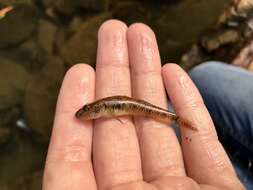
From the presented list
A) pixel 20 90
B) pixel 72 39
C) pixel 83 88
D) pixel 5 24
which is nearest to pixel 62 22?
pixel 72 39

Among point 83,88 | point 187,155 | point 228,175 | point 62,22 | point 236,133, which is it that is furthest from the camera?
point 62,22

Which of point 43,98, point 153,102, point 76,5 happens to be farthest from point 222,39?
point 153,102

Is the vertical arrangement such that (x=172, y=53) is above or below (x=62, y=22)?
below

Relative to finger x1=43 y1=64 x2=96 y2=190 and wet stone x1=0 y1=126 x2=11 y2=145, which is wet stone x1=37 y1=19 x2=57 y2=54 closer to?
wet stone x1=0 y1=126 x2=11 y2=145

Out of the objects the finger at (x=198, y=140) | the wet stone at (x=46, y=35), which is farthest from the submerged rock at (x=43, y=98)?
the finger at (x=198, y=140)

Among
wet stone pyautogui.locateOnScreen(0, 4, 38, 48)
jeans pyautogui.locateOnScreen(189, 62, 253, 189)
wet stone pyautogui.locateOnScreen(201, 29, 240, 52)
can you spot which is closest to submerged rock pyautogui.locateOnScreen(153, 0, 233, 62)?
wet stone pyautogui.locateOnScreen(201, 29, 240, 52)

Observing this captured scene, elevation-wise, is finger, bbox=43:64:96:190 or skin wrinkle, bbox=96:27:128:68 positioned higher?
skin wrinkle, bbox=96:27:128:68

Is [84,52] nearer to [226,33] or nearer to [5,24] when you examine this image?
[5,24]
